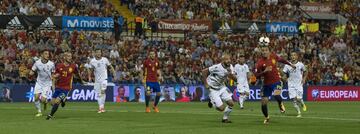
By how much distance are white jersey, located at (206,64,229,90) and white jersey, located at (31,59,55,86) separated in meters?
6.82

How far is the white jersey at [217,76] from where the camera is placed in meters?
23.0

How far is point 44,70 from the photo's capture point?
1072 inches

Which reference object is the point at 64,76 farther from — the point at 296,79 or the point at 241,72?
the point at 241,72

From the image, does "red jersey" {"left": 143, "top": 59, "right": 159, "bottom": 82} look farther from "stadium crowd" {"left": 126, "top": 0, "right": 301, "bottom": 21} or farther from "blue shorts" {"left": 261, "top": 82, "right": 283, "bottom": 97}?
"stadium crowd" {"left": 126, "top": 0, "right": 301, "bottom": 21}

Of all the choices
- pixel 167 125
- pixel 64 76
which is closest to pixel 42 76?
pixel 64 76

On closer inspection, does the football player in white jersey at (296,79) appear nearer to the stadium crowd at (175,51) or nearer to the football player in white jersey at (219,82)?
the football player in white jersey at (219,82)

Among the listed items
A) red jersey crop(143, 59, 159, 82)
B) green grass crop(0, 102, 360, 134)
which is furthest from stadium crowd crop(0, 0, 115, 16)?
green grass crop(0, 102, 360, 134)

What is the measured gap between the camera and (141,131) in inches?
753

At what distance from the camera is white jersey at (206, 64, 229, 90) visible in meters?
23.0

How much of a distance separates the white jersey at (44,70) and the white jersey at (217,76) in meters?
6.82

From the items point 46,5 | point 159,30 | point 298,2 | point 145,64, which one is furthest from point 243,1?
point 145,64

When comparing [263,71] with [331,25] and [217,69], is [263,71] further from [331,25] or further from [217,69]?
[331,25]

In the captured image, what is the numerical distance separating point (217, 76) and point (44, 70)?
728 cm

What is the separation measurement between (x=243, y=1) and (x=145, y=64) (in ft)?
99.5
